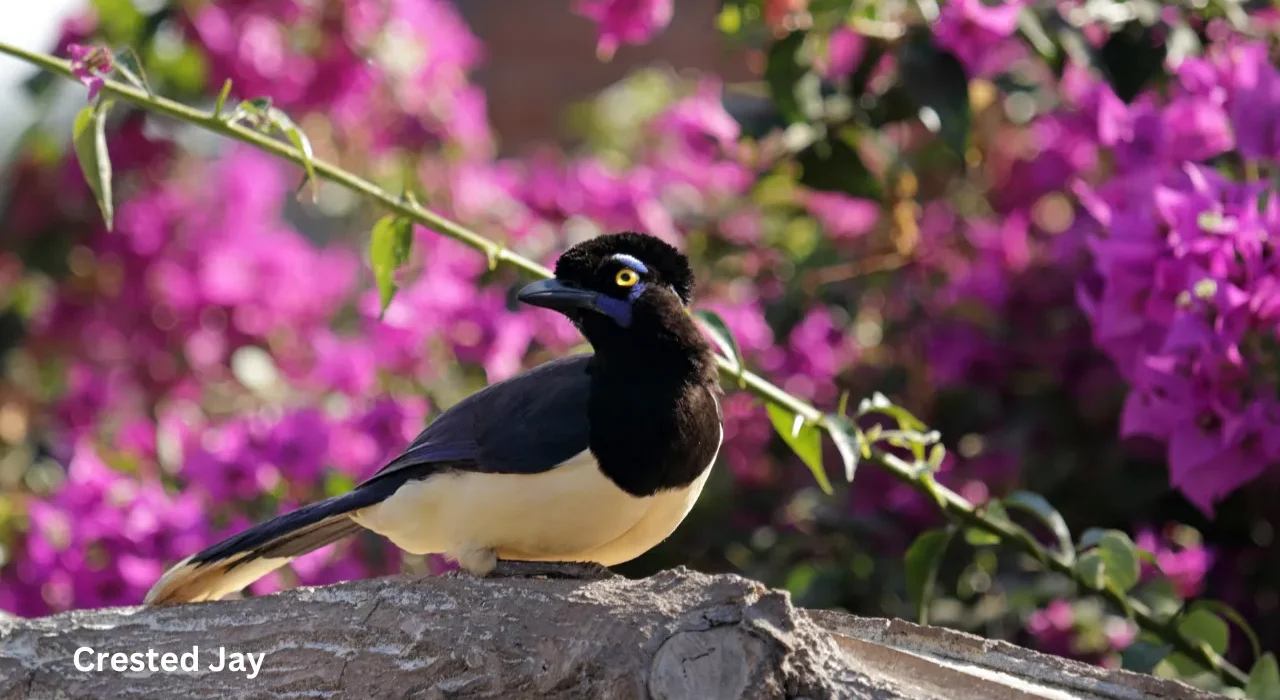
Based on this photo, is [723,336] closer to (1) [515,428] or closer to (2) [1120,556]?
(1) [515,428]

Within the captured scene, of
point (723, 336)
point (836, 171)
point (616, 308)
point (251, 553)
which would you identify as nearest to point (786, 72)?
point (836, 171)

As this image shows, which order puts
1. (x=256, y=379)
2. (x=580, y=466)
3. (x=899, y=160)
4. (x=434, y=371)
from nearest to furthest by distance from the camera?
(x=580, y=466) → (x=899, y=160) → (x=434, y=371) → (x=256, y=379)

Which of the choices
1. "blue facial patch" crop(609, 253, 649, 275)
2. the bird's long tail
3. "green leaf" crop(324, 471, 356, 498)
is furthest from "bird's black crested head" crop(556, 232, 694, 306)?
"green leaf" crop(324, 471, 356, 498)

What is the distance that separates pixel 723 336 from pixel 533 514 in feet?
0.97

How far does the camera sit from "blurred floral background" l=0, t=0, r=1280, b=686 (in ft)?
6.55

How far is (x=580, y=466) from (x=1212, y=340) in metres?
0.76

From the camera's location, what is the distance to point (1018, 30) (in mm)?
2170

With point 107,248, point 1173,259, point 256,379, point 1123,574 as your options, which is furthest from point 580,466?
point 107,248

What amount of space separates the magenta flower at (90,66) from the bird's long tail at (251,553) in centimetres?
50

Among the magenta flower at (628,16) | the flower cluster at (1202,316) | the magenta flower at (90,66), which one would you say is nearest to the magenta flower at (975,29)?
the flower cluster at (1202,316)

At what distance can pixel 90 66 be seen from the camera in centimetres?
157

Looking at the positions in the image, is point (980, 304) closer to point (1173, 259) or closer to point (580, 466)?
point (1173, 259)

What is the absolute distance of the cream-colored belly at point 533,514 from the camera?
151cm

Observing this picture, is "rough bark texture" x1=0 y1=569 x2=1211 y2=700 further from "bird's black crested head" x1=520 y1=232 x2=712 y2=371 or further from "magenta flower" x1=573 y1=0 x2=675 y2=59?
"magenta flower" x1=573 y1=0 x2=675 y2=59
